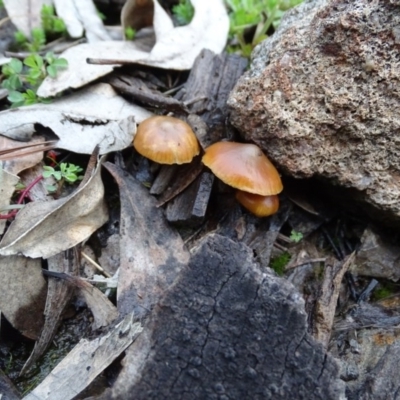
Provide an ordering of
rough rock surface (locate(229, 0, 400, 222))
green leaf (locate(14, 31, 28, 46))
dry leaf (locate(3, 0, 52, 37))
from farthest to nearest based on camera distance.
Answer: dry leaf (locate(3, 0, 52, 37)), green leaf (locate(14, 31, 28, 46)), rough rock surface (locate(229, 0, 400, 222))

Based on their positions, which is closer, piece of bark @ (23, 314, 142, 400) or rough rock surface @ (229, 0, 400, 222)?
piece of bark @ (23, 314, 142, 400)

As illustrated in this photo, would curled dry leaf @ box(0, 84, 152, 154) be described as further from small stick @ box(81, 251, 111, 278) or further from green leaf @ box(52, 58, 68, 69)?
small stick @ box(81, 251, 111, 278)

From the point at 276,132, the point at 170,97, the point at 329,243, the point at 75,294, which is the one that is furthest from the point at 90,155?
the point at 329,243

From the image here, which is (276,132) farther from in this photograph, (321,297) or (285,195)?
(321,297)

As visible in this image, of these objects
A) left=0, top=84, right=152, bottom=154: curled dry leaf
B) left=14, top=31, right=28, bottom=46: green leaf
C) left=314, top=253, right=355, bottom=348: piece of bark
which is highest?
left=14, top=31, right=28, bottom=46: green leaf

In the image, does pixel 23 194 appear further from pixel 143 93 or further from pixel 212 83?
pixel 212 83

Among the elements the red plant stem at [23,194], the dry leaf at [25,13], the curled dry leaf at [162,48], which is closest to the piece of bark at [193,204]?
the red plant stem at [23,194]

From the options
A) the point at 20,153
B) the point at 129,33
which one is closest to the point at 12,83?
the point at 20,153

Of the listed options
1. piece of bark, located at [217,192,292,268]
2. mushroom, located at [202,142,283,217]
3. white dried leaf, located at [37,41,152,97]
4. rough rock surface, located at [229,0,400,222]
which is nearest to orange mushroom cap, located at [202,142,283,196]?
mushroom, located at [202,142,283,217]
